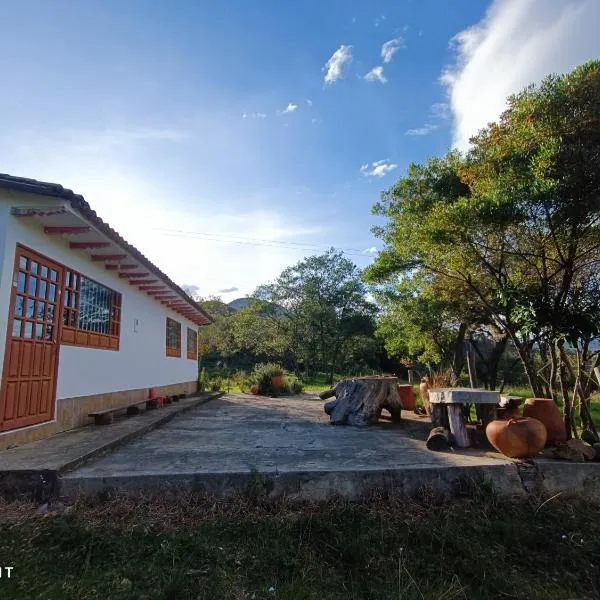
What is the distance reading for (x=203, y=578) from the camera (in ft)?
6.87

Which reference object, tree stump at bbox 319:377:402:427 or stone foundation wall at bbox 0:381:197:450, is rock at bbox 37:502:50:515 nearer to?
stone foundation wall at bbox 0:381:197:450

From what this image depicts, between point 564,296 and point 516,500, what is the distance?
2326mm

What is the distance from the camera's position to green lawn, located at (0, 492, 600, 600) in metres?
2.04

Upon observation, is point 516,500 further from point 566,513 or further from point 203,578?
point 203,578

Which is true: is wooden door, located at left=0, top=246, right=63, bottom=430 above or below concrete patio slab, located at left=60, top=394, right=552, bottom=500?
above

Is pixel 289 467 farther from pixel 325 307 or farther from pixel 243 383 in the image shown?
pixel 325 307

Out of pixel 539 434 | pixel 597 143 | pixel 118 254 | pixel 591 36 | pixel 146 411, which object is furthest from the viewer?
pixel 146 411

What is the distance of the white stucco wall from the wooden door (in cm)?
13

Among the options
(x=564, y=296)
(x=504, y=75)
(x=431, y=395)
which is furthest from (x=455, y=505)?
(x=504, y=75)

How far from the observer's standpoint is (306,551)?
240cm

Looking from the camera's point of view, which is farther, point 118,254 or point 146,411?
point 146,411

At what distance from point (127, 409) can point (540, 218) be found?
693 cm

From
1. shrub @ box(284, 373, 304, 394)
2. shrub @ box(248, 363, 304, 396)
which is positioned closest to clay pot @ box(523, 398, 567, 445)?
shrub @ box(248, 363, 304, 396)

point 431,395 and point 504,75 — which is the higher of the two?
point 504,75
